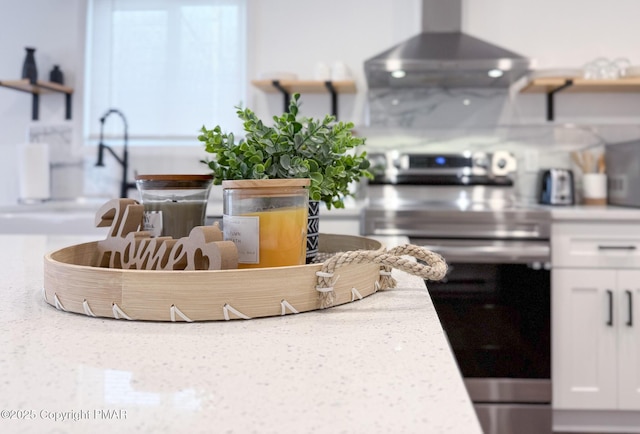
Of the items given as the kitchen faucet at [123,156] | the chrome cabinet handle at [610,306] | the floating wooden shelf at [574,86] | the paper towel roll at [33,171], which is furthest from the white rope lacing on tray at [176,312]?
the paper towel roll at [33,171]

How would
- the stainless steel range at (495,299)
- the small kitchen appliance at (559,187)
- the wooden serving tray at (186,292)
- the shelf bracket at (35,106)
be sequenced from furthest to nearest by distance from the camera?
the shelf bracket at (35,106) < the small kitchen appliance at (559,187) < the stainless steel range at (495,299) < the wooden serving tray at (186,292)

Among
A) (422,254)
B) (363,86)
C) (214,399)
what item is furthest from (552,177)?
(214,399)

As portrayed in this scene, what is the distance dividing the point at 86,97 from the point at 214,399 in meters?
3.20

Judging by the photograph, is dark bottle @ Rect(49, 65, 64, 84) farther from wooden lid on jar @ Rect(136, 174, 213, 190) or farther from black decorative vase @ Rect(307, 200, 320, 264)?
black decorative vase @ Rect(307, 200, 320, 264)

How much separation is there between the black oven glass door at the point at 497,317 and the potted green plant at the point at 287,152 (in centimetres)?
141

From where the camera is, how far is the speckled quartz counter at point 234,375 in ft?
1.20

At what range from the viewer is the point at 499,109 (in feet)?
9.70

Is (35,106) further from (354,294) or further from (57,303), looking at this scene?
(354,294)

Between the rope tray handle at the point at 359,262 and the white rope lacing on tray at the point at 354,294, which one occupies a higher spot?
the rope tray handle at the point at 359,262

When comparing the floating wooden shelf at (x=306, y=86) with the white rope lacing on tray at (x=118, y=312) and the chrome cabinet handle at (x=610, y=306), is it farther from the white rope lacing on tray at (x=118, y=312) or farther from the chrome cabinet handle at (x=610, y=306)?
the white rope lacing on tray at (x=118, y=312)

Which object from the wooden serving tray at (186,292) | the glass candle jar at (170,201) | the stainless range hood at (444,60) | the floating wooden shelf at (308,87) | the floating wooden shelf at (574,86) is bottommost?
the wooden serving tray at (186,292)

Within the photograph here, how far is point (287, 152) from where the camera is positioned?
809 mm

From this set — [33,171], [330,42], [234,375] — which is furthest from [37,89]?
[234,375]

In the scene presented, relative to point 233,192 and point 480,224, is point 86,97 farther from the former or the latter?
point 233,192
